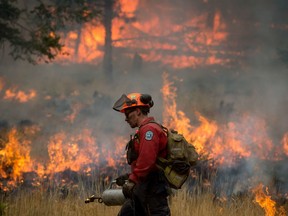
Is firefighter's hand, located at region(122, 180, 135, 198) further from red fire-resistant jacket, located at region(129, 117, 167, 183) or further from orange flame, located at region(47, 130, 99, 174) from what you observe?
orange flame, located at region(47, 130, 99, 174)

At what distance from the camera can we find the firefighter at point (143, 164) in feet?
14.9

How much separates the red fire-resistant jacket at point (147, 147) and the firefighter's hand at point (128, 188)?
0.04 m

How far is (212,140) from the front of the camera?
1539 centimetres

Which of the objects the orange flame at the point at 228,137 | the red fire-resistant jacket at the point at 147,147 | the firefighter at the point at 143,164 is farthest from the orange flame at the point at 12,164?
the red fire-resistant jacket at the point at 147,147

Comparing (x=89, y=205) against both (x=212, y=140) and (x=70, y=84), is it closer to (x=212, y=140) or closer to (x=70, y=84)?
(x=212, y=140)

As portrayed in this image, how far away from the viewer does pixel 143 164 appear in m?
4.53

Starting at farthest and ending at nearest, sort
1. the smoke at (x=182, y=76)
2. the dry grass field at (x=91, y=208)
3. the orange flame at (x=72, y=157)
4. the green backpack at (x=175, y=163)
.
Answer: the smoke at (x=182, y=76) → the orange flame at (x=72, y=157) → the dry grass field at (x=91, y=208) → the green backpack at (x=175, y=163)

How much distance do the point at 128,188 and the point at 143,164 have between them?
29 cm

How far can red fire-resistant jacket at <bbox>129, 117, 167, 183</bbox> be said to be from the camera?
4531mm

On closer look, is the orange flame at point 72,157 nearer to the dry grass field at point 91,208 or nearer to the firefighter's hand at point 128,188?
Answer: the dry grass field at point 91,208

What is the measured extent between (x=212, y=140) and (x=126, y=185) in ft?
36.1

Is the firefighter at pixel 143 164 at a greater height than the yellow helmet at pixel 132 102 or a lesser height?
lesser

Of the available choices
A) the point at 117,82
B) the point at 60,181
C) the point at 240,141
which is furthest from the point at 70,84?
the point at 60,181

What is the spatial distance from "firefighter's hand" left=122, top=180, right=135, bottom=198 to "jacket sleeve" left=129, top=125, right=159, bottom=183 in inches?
1.9
